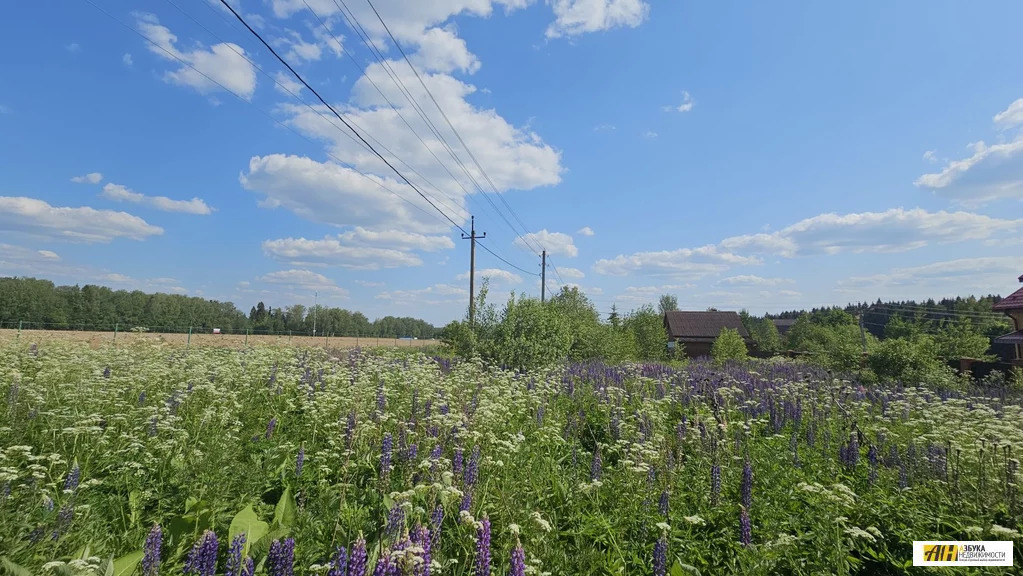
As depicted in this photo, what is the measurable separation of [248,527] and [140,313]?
109188 millimetres

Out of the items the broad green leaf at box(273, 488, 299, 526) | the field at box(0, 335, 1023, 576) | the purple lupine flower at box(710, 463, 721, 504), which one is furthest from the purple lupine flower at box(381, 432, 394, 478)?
the purple lupine flower at box(710, 463, 721, 504)

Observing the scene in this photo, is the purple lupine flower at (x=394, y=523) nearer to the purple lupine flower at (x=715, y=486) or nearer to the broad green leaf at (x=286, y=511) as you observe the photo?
the broad green leaf at (x=286, y=511)

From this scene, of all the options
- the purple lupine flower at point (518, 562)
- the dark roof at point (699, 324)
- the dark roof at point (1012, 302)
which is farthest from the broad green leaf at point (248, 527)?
the dark roof at point (699, 324)

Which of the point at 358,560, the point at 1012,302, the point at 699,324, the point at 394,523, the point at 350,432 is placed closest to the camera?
the point at 358,560

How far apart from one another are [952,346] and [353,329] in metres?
114

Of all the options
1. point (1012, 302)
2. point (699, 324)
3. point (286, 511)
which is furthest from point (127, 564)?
point (699, 324)

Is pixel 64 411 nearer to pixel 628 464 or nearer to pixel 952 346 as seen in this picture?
pixel 628 464

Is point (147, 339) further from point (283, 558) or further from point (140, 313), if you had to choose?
point (140, 313)

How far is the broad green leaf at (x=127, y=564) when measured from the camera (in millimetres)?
2812

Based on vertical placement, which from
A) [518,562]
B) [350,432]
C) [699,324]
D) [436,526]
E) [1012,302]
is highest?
[1012,302]

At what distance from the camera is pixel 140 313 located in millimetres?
86312

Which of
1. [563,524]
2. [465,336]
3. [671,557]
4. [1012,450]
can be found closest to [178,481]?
[563,524]

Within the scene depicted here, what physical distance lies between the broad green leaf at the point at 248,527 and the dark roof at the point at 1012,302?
31583 millimetres

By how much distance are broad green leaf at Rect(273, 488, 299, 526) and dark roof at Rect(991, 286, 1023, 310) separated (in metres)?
31.3
